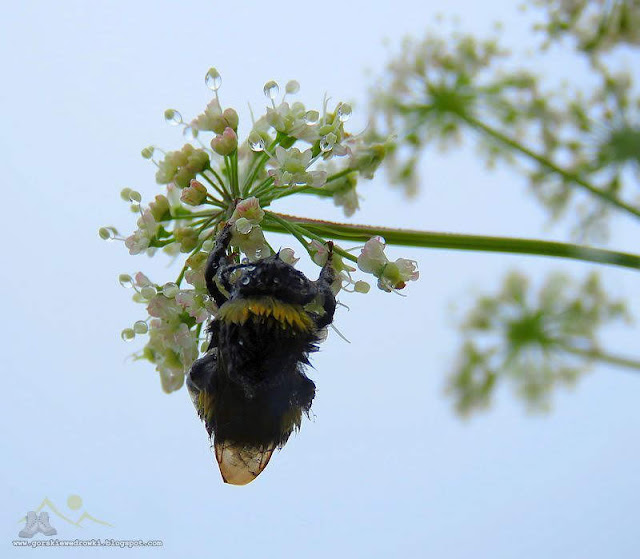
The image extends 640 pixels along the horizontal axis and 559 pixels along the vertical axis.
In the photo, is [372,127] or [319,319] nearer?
[319,319]

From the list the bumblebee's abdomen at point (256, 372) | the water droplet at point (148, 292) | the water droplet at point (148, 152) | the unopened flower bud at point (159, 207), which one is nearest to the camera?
the bumblebee's abdomen at point (256, 372)

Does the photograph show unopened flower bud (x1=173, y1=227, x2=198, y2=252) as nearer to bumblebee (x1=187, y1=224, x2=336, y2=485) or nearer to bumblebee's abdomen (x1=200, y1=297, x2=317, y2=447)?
bumblebee (x1=187, y1=224, x2=336, y2=485)

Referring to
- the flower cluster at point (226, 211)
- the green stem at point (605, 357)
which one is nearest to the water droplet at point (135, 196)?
the flower cluster at point (226, 211)

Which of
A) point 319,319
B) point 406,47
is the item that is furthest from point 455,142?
point 319,319

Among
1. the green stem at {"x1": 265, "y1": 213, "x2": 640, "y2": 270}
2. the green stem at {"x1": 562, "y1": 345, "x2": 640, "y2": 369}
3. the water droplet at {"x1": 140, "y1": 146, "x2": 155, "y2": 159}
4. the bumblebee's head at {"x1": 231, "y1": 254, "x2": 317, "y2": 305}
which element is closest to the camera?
the bumblebee's head at {"x1": 231, "y1": 254, "x2": 317, "y2": 305}

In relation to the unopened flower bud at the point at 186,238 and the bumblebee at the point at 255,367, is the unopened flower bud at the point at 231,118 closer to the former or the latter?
the unopened flower bud at the point at 186,238

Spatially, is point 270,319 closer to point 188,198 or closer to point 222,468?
point 222,468

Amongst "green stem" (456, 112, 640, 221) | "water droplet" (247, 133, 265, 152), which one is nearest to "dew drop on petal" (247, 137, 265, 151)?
"water droplet" (247, 133, 265, 152)
